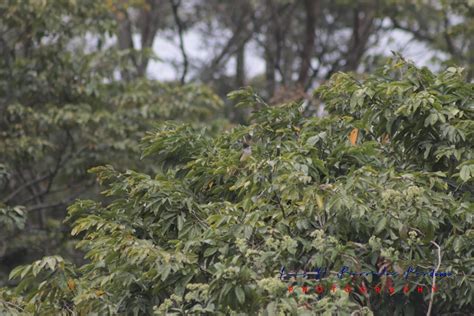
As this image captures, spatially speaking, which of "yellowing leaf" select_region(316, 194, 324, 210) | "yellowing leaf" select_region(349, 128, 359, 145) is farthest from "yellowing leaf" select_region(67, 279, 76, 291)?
"yellowing leaf" select_region(349, 128, 359, 145)

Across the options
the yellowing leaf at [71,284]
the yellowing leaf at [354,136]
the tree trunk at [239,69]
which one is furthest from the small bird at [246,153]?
the tree trunk at [239,69]

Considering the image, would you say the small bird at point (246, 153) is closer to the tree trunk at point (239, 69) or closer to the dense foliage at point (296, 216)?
the dense foliage at point (296, 216)

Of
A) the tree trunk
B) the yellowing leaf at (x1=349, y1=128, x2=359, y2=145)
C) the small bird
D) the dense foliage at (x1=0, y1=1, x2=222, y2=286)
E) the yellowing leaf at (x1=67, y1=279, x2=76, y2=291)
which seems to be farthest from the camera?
the tree trunk

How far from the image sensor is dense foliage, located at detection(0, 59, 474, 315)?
4.59 meters

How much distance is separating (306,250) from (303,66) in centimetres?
1060

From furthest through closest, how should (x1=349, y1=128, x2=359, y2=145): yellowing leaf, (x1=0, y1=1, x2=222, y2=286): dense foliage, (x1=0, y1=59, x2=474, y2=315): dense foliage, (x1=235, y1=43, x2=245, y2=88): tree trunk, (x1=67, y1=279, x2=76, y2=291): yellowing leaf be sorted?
(x1=235, y1=43, x2=245, y2=88): tree trunk
(x1=0, y1=1, x2=222, y2=286): dense foliage
(x1=349, y1=128, x2=359, y2=145): yellowing leaf
(x1=67, y1=279, x2=76, y2=291): yellowing leaf
(x1=0, y1=59, x2=474, y2=315): dense foliage

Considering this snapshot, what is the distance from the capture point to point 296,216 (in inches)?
195

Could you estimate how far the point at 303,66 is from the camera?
15266 mm

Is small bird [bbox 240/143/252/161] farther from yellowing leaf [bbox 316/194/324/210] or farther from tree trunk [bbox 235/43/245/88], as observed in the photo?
tree trunk [bbox 235/43/245/88]

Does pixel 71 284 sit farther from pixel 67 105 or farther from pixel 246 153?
pixel 67 105

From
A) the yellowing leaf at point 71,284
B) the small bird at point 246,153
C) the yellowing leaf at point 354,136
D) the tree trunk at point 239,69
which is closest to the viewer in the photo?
the yellowing leaf at point 71,284

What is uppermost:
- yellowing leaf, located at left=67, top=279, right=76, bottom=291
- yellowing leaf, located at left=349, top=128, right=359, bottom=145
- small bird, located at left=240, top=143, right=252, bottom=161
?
yellowing leaf, located at left=349, top=128, right=359, bottom=145

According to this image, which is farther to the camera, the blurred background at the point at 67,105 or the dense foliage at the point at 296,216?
the blurred background at the point at 67,105

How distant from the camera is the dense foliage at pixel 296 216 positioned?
4.59 m
